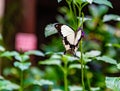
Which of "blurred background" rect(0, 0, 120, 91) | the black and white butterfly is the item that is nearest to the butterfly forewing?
the black and white butterfly

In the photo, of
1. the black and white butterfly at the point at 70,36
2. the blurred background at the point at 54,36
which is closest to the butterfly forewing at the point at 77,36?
the black and white butterfly at the point at 70,36

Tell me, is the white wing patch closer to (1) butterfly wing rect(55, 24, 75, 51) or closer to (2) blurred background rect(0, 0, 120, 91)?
(1) butterfly wing rect(55, 24, 75, 51)

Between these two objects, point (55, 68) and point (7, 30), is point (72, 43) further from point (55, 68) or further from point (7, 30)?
point (7, 30)

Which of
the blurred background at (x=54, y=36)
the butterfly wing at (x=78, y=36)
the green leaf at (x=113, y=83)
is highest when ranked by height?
the blurred background at (x=54, y=36)

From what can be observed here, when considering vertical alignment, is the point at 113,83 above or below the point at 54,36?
below

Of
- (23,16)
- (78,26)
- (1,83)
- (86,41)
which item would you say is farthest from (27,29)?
(78,26)

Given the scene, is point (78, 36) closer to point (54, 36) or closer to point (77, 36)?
point (77, 36)

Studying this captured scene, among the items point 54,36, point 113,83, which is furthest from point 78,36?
point 54,36

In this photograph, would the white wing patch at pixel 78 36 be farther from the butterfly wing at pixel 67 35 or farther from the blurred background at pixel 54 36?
the blurred background at pixel 54 36
